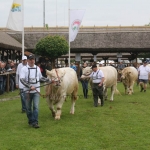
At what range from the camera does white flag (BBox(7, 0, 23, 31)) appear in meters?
18.2

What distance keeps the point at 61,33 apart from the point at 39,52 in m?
8.21

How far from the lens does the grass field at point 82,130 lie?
7664 mm

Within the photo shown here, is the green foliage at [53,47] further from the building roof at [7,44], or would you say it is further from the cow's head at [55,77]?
the cow's head at [55,77]

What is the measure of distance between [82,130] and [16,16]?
35.0 ft

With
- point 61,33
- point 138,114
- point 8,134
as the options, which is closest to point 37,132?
point 8,134

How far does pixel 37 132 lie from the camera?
8.96 m

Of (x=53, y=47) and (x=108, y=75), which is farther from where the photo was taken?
(x=53, y=47)

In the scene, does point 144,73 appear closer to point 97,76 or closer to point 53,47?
point 97,76

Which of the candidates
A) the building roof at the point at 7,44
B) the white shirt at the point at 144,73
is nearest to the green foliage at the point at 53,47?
the building roof at the point at 7,44

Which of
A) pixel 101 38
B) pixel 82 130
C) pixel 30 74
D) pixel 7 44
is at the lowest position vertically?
pixel 82 130

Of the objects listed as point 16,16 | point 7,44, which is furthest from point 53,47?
point 16,16

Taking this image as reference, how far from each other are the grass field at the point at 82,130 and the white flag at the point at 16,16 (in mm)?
6360

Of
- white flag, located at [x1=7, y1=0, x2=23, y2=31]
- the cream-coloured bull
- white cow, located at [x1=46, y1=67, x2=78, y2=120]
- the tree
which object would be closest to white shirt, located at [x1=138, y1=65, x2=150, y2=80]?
the cream-coloured bull

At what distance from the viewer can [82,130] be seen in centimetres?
918
